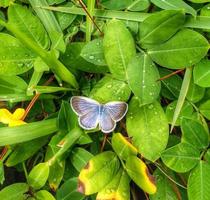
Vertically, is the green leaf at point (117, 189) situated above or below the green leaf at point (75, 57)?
below

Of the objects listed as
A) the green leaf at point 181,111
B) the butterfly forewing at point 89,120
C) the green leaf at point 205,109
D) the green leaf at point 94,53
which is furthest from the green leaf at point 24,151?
the green leaf at point 205,109

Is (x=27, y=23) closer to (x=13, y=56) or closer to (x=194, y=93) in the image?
(x=13, y=56)

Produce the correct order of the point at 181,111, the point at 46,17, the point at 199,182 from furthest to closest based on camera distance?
the point at 46,17, the point at 181,111, the point at 199,182

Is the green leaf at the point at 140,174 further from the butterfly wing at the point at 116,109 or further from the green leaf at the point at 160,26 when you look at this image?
the green leaf at the point at 160,26

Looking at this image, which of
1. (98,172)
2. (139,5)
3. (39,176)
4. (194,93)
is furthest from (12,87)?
(194,93)

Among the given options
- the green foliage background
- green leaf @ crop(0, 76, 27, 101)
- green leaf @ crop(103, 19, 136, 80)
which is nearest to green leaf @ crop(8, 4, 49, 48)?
the green foliage background

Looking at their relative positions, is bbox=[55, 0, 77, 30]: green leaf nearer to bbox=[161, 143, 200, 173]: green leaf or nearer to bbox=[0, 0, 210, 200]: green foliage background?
bbox=[0, 0, 210, 200]: green foliage background
